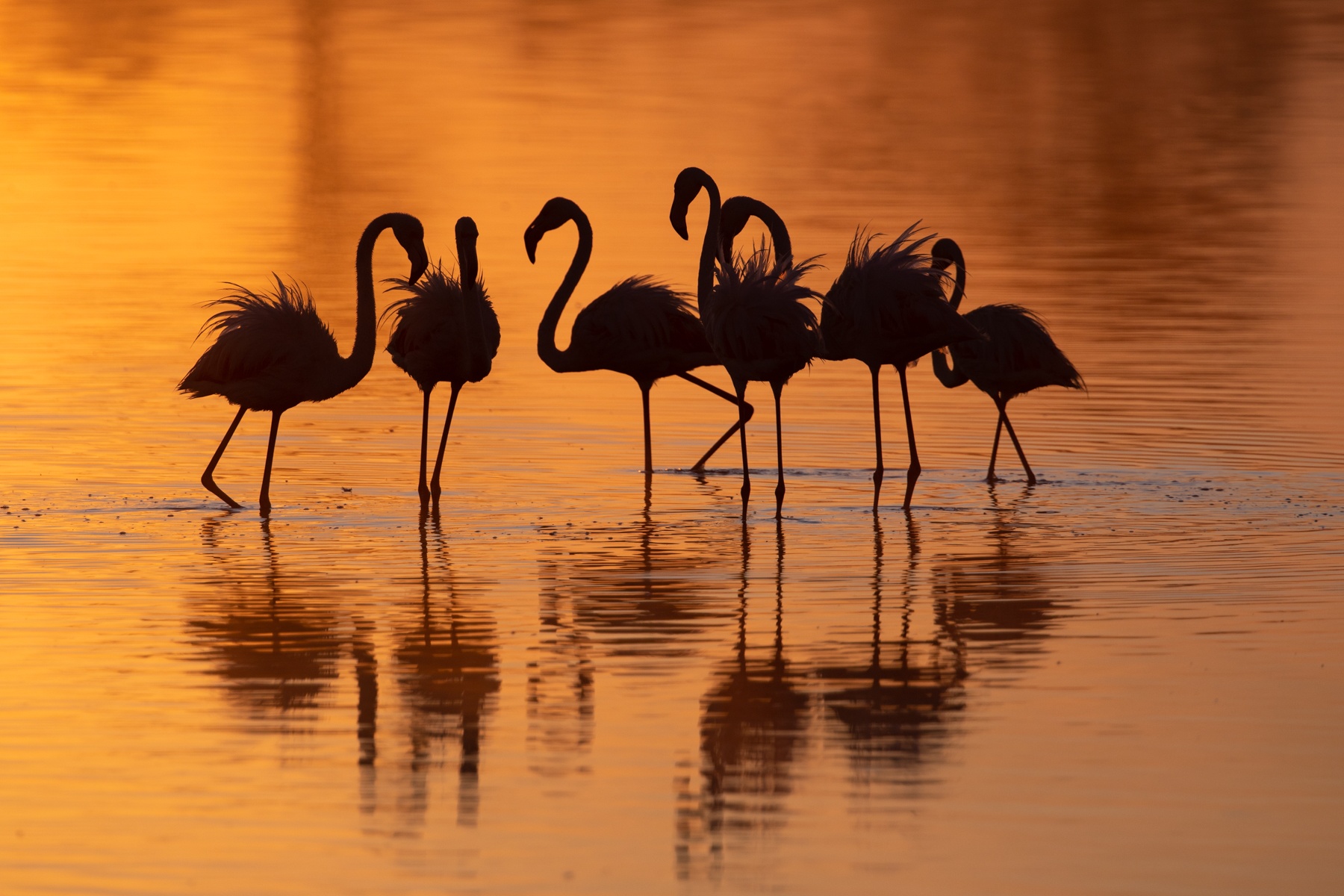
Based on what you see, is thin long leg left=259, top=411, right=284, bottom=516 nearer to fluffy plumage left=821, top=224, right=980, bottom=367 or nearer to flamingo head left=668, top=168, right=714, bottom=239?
flamingo head left=668, top=168, right=714, bottom=239

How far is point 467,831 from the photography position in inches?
248

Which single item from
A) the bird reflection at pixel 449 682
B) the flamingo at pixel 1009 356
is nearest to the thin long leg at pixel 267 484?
the bird reflection at pixel 449 682

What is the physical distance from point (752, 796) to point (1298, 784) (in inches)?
67.3

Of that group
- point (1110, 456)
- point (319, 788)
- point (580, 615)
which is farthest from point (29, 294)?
point (319, 788)

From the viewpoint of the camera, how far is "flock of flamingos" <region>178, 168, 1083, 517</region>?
12086 millimetres

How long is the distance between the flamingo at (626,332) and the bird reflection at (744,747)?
16.1ft

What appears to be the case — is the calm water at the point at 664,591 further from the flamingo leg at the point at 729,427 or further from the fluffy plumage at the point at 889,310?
the fluffy plumage at the point at 889,310

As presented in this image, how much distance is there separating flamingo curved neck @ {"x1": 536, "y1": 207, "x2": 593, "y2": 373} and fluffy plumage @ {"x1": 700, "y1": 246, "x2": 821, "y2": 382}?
5.05ft

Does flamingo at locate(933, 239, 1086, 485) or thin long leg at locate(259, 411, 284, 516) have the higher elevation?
flamingo at locate(933, 239, 1086, 485)

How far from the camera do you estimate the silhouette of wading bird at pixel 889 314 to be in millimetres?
12227

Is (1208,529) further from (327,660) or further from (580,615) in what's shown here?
(327,660)

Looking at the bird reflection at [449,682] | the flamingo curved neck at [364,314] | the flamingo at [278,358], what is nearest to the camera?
the bird reflection at [449,682]

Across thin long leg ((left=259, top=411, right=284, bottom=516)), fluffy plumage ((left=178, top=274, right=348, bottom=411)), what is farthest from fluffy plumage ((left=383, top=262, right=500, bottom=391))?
thin long leg ((left=259, top=411, right=284, bottom=516))

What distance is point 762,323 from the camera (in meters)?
12.0
